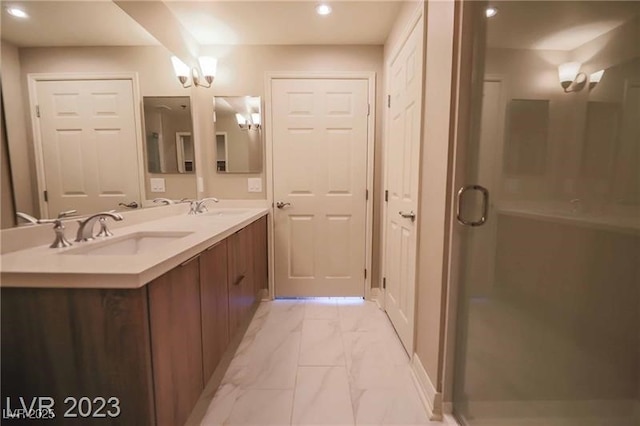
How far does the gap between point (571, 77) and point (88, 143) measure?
196 centimetres

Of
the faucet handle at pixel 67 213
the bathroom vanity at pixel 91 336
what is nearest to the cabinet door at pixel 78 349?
the bathroom vanity at pixel 91 336

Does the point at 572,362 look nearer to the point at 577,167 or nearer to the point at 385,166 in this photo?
the point at 577,167

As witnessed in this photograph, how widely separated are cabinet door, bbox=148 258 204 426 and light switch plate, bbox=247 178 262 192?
5.00 ft

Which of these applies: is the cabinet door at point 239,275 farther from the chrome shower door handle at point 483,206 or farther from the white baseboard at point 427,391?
the chrome shower door handle at point 483,206

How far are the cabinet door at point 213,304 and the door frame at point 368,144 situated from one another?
1.12 m

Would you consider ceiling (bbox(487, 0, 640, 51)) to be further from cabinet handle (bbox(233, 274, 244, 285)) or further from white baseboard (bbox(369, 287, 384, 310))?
white baseboard (bbox(369, 287, 384, 310))

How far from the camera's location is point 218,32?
2250 mm

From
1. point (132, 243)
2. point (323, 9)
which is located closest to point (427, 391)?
point (132, 243)

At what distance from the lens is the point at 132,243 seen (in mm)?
1357

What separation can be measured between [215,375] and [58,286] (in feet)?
3.61

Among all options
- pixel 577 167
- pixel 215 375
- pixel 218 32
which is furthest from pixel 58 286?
pixel 218 32

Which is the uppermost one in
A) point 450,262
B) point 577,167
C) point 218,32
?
point 218,32

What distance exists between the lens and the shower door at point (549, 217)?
717 mm

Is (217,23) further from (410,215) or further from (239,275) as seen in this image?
(410,215)
